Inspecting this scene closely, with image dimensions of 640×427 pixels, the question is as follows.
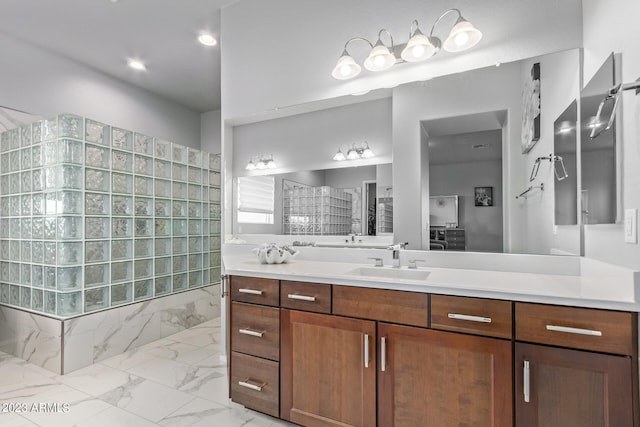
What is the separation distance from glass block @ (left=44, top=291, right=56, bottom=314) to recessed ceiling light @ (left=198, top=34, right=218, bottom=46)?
7.98ft

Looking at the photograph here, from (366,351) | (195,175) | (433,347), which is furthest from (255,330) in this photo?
(195,175)

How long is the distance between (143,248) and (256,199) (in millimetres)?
1288

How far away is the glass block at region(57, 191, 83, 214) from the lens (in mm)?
2389

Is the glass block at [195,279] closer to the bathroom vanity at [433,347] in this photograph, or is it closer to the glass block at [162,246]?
the glass block at [162,246]

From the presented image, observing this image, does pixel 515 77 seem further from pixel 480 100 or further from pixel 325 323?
pixel 325 323

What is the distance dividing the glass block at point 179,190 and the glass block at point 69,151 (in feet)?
2.98

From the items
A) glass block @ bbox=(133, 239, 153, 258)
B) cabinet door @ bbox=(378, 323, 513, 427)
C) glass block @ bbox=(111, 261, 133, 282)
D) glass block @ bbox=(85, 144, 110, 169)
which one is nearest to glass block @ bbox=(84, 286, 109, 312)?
glass block @ bbox=(111, 261, 133, 282)

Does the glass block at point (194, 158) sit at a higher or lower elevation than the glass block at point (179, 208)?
higher

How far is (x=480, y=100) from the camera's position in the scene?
1.79m

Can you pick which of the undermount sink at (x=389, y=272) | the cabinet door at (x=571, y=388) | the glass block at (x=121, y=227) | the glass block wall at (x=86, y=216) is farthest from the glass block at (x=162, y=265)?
the cabinet door at (x=571, y=388)

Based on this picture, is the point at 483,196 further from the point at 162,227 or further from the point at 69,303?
the point at 69,303

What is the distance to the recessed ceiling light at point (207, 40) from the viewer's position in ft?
9.43

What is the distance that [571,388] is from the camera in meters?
1.08

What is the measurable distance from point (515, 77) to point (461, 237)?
2.97ft
